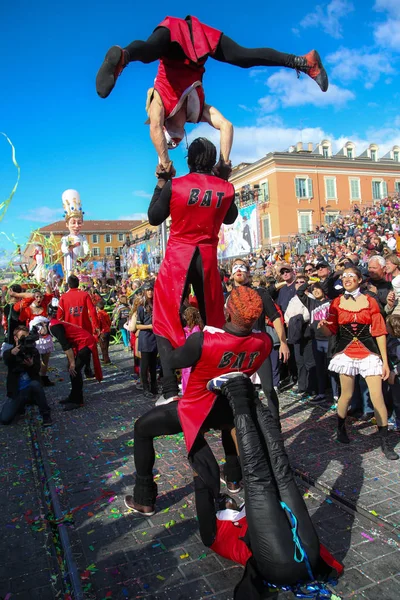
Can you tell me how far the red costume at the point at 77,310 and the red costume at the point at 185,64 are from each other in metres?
4.84

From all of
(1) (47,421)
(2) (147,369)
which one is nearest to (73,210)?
(2) (147,369)

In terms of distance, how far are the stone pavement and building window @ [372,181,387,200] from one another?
44.7 meters

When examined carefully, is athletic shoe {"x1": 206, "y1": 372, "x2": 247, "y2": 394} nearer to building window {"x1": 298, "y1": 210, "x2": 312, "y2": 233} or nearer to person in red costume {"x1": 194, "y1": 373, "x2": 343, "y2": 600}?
person in red costume {"x1": 194, "y1": 373, "x2": 343, "y2": 600}

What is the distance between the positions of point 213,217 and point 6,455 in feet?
12.4

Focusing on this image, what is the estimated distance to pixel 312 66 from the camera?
3.52 m

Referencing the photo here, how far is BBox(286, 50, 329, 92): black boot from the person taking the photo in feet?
11.5

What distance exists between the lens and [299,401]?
7078 mm

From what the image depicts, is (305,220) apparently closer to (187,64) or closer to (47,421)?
(47,421)

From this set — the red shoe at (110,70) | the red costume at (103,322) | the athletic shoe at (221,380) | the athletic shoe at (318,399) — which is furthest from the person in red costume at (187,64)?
the red costume at (103,322)

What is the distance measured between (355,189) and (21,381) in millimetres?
43824

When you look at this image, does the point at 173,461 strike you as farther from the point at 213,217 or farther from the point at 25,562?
the point at 213,217

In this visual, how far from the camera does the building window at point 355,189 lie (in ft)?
147

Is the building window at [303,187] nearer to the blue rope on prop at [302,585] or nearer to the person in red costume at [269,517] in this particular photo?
the person in red costume at [269,517]

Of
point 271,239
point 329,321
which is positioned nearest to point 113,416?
point 329,321
